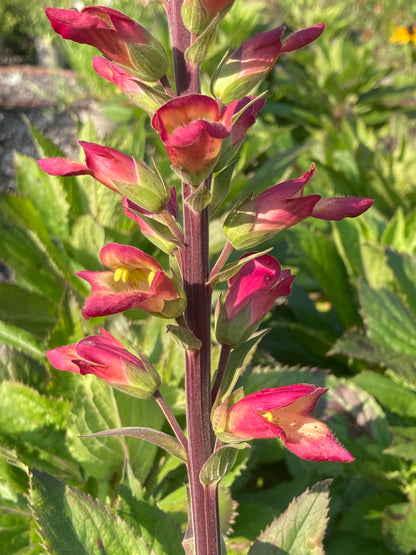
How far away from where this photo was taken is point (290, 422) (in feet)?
2.15

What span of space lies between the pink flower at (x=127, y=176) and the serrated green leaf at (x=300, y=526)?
42 cm

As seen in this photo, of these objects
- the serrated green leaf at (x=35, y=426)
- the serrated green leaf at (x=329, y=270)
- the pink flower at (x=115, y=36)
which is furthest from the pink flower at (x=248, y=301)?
the serrated green leaf at (x=329, y=270)

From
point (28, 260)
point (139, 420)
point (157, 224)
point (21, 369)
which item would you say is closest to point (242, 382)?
point (139, 420)

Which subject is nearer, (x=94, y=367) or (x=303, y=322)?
(x=94, y=367)

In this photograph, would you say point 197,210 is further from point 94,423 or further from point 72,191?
point 72,191

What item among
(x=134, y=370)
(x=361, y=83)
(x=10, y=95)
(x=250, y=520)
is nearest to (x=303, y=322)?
(x=250, y=520)

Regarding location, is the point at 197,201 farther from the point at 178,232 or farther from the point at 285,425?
the point at 285,425

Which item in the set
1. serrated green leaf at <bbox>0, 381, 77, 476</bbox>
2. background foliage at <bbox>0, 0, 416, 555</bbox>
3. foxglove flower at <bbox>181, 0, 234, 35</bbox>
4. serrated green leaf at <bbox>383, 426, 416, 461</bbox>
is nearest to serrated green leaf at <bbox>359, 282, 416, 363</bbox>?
background foliage at <bbox>0, 0, 416, 555</bbox>

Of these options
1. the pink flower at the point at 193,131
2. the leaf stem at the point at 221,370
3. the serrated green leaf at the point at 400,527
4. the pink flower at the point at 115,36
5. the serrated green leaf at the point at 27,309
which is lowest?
the serrated green leaf at the point at 400,527

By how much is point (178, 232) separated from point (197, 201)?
56 mm

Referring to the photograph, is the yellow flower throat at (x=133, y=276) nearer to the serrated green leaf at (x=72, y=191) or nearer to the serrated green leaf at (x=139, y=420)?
the serrated green leaf at (x=139, y=420)

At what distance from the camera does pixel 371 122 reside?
10.5 feet

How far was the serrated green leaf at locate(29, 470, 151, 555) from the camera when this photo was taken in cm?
81

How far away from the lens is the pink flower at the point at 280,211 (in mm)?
672
